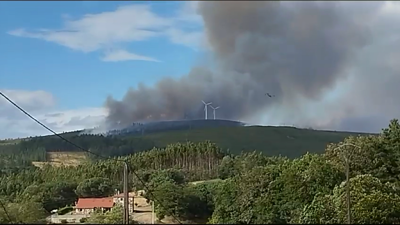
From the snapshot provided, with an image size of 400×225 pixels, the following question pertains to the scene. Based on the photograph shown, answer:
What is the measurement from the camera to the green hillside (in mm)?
90719

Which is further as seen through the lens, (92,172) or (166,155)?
(166,155)

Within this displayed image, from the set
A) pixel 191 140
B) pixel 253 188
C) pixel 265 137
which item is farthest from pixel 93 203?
pixel 265 137

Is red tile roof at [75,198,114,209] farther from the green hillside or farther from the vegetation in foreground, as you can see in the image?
the green hillside

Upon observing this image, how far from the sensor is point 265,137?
10431cm

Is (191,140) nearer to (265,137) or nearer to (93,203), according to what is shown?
(265,137)

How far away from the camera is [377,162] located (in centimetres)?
3959

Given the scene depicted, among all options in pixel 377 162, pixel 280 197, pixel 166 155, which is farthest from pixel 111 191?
pixel 166 155

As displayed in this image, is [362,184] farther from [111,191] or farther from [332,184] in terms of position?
[111,191]

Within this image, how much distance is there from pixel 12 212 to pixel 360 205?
16650 millimetres

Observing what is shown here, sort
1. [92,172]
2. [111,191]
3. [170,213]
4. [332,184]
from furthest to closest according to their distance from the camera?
1. [92,172]
2. [111,191]
3. [332,184]
4. [170,213]

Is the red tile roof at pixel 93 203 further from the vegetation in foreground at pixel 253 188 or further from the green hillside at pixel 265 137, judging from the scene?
the green hillside at pixel 265 137

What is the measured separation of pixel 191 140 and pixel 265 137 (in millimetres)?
22618

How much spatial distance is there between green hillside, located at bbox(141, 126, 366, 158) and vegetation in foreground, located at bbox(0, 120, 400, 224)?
116ft

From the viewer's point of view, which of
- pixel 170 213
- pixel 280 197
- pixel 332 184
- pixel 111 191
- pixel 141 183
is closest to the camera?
pixel 170 213
